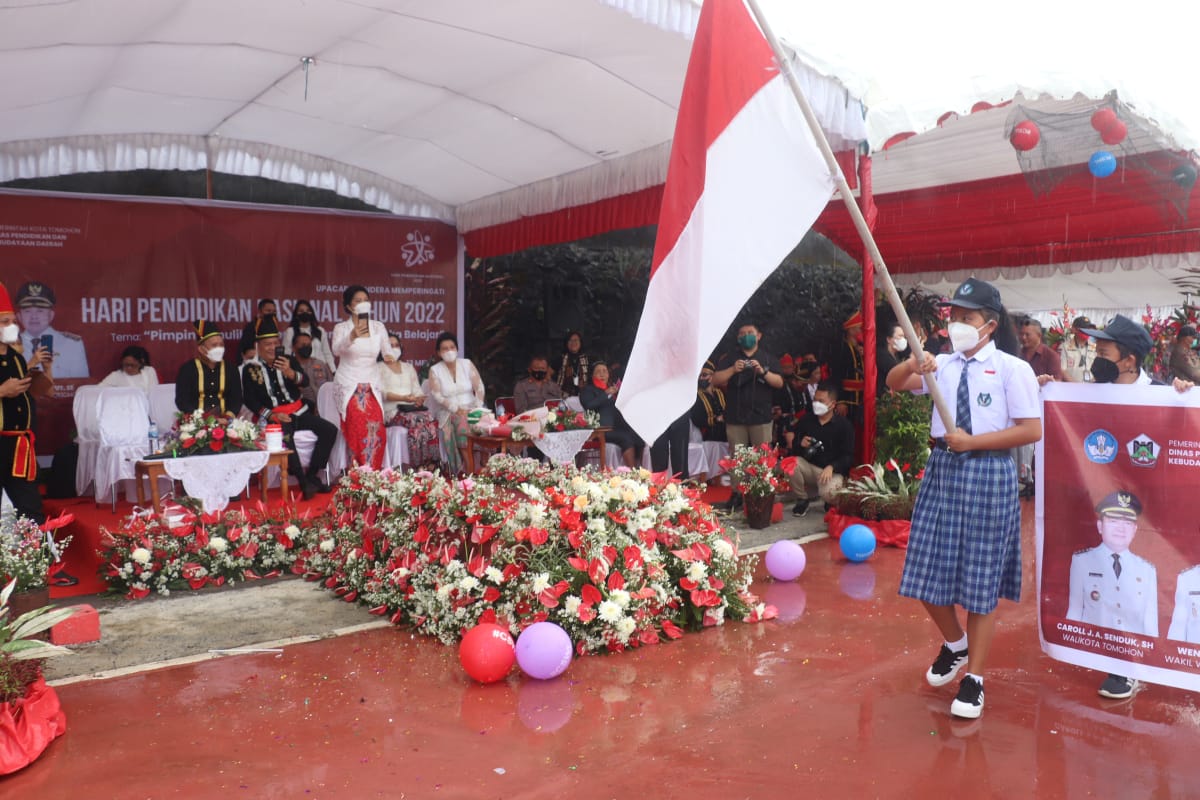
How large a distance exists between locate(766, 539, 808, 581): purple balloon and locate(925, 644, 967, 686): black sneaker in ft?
6.13

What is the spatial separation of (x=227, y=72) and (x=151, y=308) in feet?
11.0

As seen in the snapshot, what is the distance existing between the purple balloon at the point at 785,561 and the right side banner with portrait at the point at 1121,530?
1.97 metres

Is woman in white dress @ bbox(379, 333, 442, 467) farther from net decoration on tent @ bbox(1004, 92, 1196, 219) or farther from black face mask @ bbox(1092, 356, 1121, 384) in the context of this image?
black face mask @ bbox(1092, 356, 1121, 384)

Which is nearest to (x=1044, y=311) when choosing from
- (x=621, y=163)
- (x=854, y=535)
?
(x=621, y=163)

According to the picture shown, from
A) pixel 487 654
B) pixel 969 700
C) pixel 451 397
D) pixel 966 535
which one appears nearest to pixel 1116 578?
pixel 966 535

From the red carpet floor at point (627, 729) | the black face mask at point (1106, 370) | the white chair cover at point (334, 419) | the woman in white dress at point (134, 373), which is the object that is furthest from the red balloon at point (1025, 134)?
the woman in white dress at point (134, 373)

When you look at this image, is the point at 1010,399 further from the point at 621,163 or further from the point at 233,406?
the point at 233,406

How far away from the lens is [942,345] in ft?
33.0

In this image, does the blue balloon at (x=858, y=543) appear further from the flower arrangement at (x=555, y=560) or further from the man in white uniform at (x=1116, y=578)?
the man in white uniform at (x=1116, y=578)

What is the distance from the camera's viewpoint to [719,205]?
337cm

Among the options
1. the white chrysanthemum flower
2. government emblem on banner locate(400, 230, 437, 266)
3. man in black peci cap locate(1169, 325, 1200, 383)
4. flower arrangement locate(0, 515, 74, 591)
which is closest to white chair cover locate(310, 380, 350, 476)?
government emblem on banner locate(400, 230, 437, 266)

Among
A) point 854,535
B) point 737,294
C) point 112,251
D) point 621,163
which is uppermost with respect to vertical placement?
point 621,163

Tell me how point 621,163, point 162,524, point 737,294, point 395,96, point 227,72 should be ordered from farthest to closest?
point 621,163 < point 395,96 < point 227,72 < point 162,524 < point 737,294

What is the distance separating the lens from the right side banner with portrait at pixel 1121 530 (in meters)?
3.78
